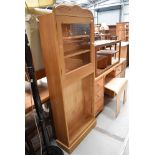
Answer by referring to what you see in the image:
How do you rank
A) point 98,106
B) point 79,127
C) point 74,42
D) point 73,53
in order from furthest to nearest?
point 98,106 → point 79,127 → point 74,42 → point 73,53

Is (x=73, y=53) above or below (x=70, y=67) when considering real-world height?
above

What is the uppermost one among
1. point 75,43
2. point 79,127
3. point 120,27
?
point 120,27

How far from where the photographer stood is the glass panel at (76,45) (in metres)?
1.59

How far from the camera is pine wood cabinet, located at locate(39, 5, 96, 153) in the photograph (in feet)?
4.57

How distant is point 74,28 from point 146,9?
3.99 feet

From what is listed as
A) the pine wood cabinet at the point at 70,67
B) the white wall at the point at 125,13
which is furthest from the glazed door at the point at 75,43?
the white wall at the point at 125,13

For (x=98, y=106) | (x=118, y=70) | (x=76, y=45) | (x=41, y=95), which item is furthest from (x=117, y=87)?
(x=41, y=95)

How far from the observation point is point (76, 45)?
181 cm

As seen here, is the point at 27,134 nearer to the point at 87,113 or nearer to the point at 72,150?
the point at 72,150

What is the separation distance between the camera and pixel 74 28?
166 cm

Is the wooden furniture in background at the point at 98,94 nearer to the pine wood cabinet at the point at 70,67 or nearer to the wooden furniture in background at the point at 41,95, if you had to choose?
the pine wood cabinet at the point at 70,67

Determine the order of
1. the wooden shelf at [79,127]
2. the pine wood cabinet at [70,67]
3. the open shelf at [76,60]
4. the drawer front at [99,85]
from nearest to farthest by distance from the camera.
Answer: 1. the pine wood cabinet at [70,67]
2. the open shelf at [76,60]
3. the wooden shelf at [79,127]
4. the drawer front at [99,85]

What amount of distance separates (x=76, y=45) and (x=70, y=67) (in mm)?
313

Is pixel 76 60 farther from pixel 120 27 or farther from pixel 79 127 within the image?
pixel 120 27
